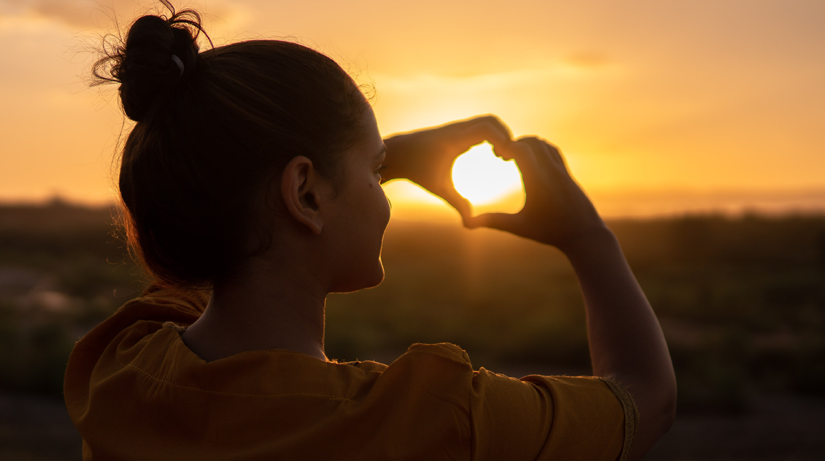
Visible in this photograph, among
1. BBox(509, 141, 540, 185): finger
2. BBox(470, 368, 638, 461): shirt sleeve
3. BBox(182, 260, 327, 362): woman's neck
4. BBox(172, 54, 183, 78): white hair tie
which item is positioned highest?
BBox(172, 54, 183, 78): white hair tie

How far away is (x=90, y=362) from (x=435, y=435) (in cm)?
86

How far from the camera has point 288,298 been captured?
107 cm

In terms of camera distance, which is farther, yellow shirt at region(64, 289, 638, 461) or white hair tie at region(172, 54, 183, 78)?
white hair tie at region(172, 54, 183, 78)

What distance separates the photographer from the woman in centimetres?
88

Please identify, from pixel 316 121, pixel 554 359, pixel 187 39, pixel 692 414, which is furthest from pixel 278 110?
pixel 554 359

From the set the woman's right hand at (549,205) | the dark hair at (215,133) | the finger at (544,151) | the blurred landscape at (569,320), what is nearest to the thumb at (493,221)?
the woman's right hand at (549,205)

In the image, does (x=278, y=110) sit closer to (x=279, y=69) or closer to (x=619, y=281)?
(x=279, y=69)

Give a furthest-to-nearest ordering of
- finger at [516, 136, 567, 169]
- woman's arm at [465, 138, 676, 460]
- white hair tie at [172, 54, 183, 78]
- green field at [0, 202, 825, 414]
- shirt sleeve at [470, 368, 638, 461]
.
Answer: green field at [0, 202, 825, 414] < finger at [516, 136, 567, 169] < white hair tie at [172, 54, 183, 78] < woman's arm at [465, 138, 676, 460] < shirt sleeve at [470, 368, 638, 461]

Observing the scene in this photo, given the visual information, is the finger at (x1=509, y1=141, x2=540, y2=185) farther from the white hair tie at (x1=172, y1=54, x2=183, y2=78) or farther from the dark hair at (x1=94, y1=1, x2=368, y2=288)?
the white hair tie at (x1=172, y1=54, x2=183, y2=78)

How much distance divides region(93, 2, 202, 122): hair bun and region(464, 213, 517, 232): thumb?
64 centimetres

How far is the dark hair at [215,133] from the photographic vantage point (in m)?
1.05

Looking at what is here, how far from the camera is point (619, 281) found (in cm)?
113

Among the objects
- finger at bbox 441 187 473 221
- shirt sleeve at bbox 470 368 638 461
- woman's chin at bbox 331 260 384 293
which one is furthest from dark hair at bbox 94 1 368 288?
shirt sleeve at bbox 470 368 638 461

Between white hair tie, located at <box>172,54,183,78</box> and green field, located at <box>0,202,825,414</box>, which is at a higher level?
white hair tie, located at <box>172,54,183,78</box>
